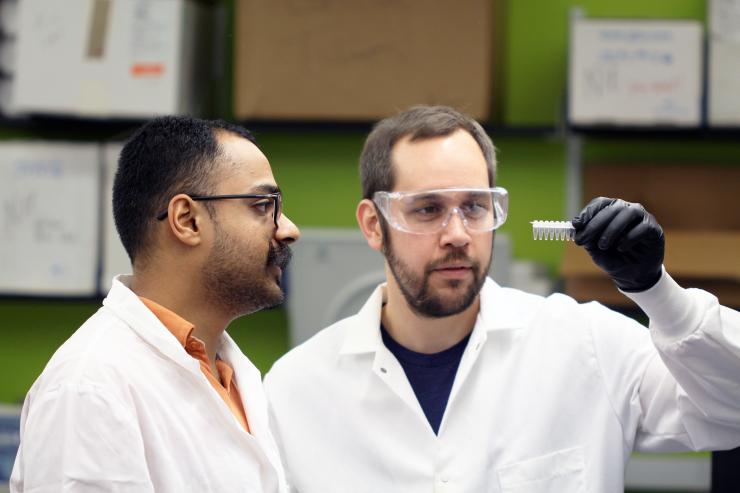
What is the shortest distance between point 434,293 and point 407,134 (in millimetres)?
322

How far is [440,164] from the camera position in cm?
178

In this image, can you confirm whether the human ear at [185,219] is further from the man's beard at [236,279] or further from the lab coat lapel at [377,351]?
the lab coat lapel at [377,351]

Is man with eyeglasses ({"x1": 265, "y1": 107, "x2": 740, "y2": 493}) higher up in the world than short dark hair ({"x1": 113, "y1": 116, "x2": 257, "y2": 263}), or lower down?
lower down

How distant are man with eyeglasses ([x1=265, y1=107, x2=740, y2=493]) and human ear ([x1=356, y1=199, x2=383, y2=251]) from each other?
2cm

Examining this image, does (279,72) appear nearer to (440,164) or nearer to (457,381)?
(440,164)

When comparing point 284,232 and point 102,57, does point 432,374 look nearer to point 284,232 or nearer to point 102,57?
point 284,232

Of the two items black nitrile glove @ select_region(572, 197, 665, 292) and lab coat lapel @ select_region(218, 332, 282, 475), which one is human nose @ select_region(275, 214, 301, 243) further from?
black nitrile glove @ select_region(572, 197, 665, 292)

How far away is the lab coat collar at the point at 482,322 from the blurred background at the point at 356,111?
794 mm

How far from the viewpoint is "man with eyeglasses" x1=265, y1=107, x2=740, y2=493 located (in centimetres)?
170

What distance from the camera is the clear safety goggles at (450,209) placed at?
1.73 m

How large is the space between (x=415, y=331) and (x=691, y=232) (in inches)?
59.5

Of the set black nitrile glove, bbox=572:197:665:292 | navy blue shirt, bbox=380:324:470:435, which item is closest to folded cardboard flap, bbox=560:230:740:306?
navy blue shirt, bbox=380:324:470:435

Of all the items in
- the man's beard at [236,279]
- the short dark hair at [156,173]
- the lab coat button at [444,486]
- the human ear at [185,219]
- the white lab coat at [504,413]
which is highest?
the short dark hair at [156,173]

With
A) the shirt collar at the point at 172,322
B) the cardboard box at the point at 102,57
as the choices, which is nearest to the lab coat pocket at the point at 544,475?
the shirt collar at the point at 172,322
